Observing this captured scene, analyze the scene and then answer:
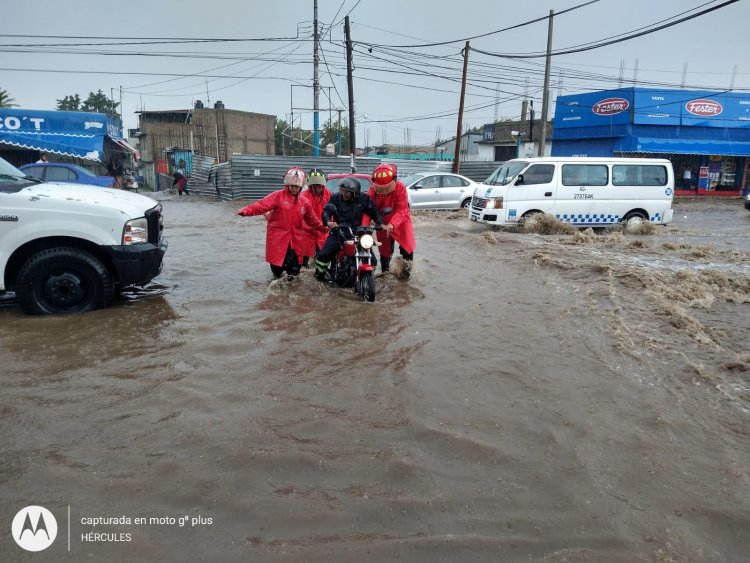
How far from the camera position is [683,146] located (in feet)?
88.3

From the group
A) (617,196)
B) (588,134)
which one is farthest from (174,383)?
(588,134)

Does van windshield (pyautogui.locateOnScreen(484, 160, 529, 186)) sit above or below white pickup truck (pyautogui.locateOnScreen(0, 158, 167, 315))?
above

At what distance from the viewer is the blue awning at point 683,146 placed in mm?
26531

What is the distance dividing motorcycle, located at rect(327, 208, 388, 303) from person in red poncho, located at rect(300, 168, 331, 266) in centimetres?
39

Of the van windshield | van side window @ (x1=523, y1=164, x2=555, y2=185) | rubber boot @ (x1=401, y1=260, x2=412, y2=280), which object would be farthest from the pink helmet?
van side window @ (x1=523, y1=164, x2=555, y2=185)

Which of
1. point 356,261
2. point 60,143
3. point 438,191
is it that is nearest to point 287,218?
point 356,261

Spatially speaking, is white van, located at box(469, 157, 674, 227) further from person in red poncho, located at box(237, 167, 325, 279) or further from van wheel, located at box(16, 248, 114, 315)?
van wheel, located at box(16, 248, 114, 315)

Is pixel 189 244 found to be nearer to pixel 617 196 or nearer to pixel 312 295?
pixel 312 295

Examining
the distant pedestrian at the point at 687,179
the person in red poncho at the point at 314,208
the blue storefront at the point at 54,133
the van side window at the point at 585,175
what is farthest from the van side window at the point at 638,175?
the blue storefront at the point at 54,133

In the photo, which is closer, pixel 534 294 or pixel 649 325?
Answer: pixel 649 325

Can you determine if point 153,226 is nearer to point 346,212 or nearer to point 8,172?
point 8,172

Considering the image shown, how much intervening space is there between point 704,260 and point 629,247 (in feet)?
4.76

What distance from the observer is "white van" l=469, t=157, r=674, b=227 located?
1211 centimetres

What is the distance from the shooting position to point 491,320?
555 cm
